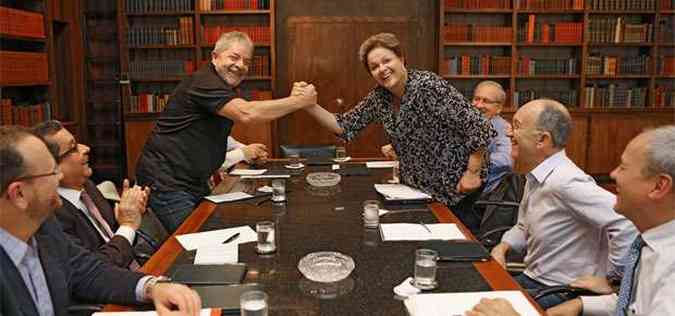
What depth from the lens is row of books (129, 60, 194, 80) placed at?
630 cm

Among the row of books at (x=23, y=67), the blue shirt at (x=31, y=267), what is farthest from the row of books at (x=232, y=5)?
the blue shirt at (x=31, y=267)

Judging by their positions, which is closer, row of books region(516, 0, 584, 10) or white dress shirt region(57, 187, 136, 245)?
white dress shirt region(57, 187, 136, 245)

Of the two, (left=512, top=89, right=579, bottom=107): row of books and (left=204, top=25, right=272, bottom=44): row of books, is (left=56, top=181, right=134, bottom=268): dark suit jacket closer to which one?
(left=204, top=25, right=272, bottom=44): row of books

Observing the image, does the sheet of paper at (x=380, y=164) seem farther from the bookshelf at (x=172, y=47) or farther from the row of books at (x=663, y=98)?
the row of books at (x=663, y=98)

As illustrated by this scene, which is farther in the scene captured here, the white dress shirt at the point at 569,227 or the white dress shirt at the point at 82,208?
→ the white dress shirt at the point at 82,208

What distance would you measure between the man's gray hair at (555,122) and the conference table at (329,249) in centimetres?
49

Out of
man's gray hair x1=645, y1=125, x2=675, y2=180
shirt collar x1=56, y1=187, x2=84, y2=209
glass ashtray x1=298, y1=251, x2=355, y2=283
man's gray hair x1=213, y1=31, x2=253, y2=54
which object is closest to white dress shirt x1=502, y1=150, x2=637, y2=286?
man's gray hair x1=645, y1=125, x2=675, y2=180

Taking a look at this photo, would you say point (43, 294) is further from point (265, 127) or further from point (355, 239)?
point (265, 127)

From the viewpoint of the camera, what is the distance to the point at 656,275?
1419mm

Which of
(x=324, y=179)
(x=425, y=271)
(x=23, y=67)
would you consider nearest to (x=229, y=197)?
(x=324, y=179)

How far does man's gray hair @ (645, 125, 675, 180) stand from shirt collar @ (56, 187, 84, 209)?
6.37 ft

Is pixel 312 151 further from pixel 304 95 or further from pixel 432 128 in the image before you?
pixel 432 128

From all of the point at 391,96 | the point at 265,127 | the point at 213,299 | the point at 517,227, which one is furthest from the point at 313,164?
the point at 265,127

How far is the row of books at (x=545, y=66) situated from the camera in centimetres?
649
